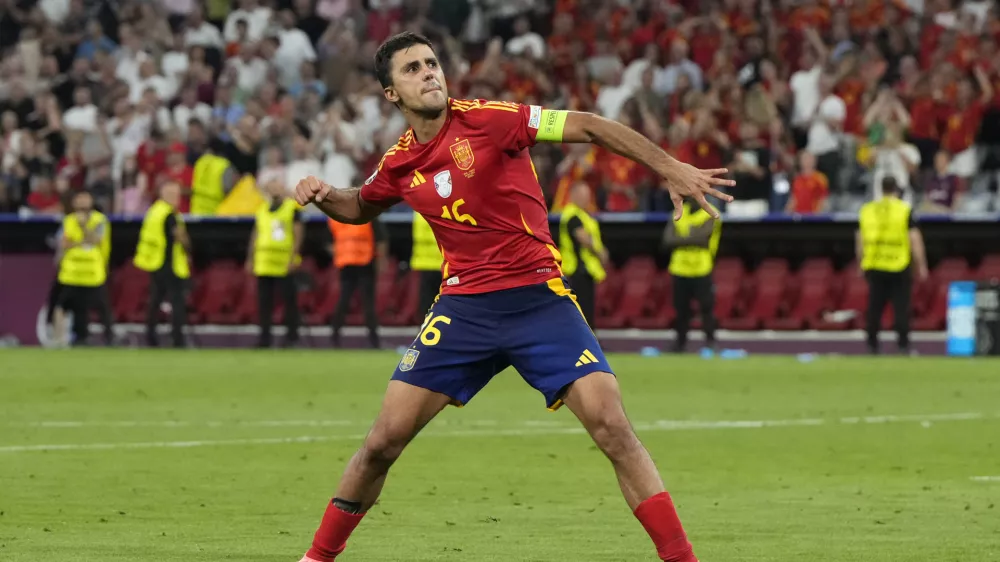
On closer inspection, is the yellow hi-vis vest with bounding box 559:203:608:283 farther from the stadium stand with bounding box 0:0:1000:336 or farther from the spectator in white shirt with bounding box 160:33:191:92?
the spectator in white shirt with bounding box 160:33:191:92

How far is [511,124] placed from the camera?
7180 mm

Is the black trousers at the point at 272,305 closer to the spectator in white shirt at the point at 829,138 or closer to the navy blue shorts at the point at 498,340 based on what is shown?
the spectator in white shirt at the point at 829,138

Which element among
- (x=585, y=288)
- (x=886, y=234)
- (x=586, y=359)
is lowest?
(x=585, y=288)

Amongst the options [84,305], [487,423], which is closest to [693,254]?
[84,305]

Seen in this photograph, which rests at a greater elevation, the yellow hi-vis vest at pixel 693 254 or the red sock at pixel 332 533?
the red sock at pixel 332 533

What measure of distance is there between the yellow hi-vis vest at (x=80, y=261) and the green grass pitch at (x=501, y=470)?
23.5 ft

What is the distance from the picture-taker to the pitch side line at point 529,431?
13039 millimetres

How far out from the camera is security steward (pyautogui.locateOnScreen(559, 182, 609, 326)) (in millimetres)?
24969

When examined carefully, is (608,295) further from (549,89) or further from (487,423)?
(487,423)

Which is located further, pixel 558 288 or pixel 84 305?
pixel 84 305

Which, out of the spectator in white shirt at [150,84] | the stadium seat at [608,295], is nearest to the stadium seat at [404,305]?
the stadium seat at [608,295]

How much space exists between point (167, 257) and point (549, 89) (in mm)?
6302

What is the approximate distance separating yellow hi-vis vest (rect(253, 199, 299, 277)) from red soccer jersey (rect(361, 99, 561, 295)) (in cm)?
2008

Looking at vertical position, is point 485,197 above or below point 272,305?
above
